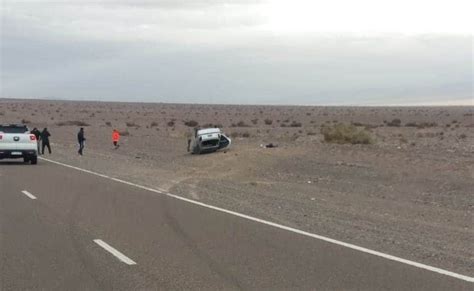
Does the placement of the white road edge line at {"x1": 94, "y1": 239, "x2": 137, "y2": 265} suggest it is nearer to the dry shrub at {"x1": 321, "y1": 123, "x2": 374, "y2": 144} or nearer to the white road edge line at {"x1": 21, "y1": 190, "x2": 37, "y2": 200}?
the white road edge line at {"x1": 21, "y1": 190, "x2": 37, "y2": 200}

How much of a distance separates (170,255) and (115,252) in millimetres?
825

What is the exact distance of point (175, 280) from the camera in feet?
24.5

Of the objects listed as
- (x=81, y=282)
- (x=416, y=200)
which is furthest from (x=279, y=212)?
(x=81, y=282)

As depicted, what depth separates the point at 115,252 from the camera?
29.8ft

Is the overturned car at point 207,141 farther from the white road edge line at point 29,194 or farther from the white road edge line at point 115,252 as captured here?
the white road edge line at point 115,252

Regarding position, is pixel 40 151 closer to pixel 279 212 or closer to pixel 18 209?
pixel 18 209

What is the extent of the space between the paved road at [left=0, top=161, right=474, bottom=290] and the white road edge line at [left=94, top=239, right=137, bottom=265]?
2 centimetres

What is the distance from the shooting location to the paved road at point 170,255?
736 cm

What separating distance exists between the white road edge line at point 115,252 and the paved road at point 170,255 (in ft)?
0.05

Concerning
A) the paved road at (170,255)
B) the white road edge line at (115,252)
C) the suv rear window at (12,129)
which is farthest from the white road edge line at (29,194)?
the suv rear window at (12,129)

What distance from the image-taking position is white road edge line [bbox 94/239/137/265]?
849cm

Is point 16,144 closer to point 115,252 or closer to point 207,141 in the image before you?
point 207,141

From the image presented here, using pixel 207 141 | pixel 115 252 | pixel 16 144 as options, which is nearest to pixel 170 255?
pixel 115 252

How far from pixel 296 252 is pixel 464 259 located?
7.65 feet
